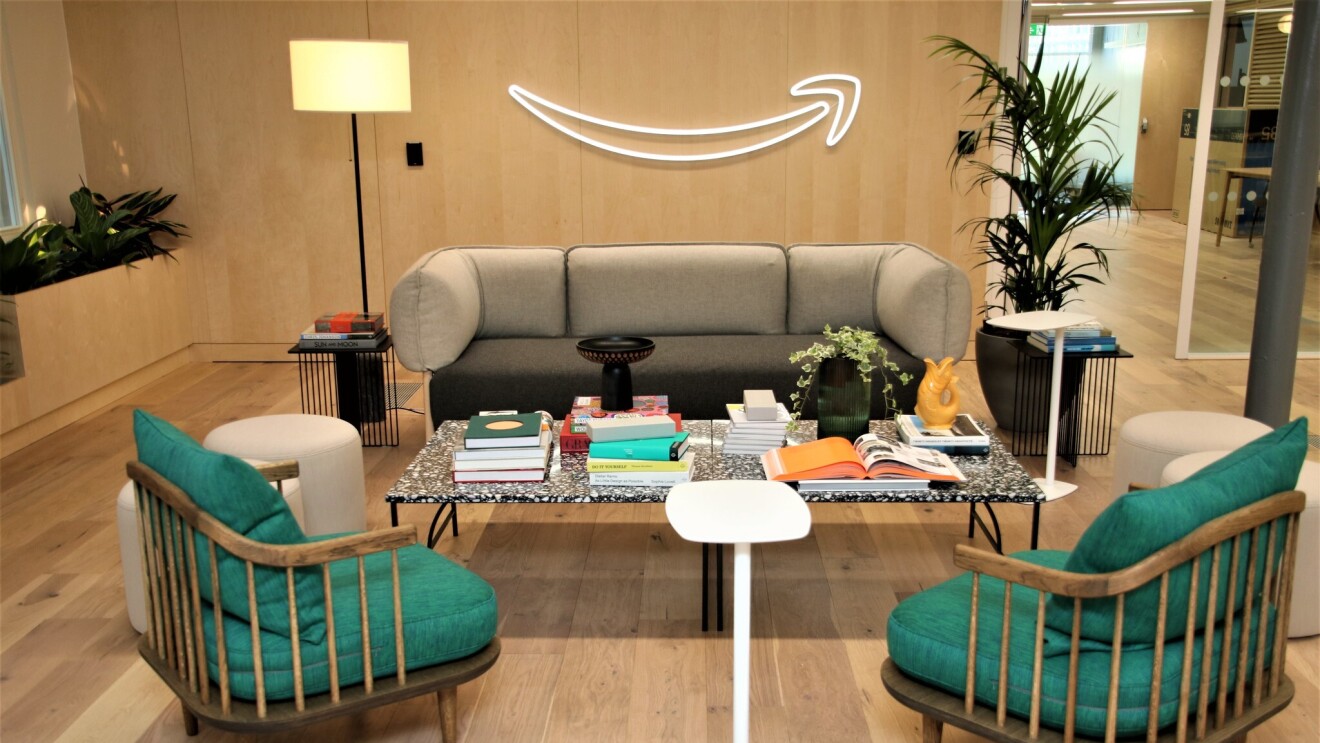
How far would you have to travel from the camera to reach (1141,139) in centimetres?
614

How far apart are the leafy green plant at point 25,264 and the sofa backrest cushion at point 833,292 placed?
3271 mm

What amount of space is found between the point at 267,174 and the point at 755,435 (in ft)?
13.4

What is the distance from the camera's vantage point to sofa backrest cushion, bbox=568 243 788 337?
16.1ft

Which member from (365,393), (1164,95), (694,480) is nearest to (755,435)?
(694,480)

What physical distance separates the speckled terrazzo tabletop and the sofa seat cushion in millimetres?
908

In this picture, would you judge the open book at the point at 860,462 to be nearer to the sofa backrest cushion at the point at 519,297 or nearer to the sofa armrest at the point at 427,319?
the sofa armrest at the point at 427,319

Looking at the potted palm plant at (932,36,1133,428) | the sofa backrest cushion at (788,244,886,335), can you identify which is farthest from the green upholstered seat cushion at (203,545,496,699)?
the potted palm plant at (932,36,1133,428)

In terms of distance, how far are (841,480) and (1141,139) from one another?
4.08m

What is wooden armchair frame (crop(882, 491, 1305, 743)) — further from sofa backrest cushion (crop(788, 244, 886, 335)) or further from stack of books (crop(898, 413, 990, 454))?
sofa backrest cushion (crop(788, 244, 886, 335))

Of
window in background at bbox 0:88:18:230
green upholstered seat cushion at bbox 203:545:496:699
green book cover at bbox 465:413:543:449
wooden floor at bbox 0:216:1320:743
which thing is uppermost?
window in background at bbox 0:88:18:230

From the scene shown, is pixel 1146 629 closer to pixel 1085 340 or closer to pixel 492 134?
pixel 1085 340

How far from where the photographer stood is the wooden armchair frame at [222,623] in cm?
220

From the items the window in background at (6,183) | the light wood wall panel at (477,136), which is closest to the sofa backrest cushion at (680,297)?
the light wood wall panel at (477,136)

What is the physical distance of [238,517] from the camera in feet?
7.22
